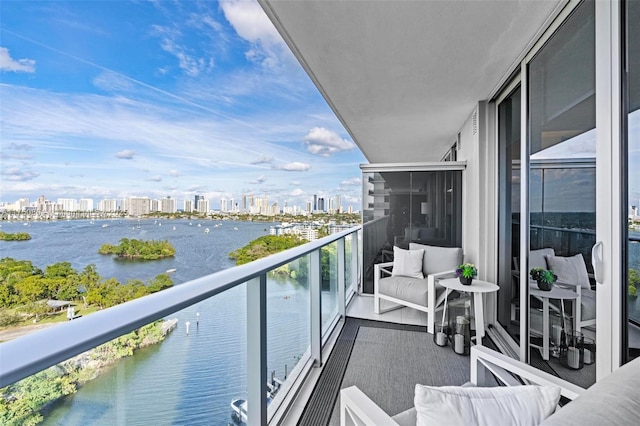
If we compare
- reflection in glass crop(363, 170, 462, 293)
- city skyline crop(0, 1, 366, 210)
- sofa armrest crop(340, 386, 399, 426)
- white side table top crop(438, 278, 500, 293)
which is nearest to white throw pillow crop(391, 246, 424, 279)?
reflection in glass crop(363, 170, 462, 293)

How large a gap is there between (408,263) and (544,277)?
6.72ft

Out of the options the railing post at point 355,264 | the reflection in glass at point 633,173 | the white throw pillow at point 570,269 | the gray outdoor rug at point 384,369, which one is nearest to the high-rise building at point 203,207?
the railing post at point 355,264

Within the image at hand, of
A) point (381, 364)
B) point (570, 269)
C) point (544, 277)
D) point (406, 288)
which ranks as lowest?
point (381, 364)

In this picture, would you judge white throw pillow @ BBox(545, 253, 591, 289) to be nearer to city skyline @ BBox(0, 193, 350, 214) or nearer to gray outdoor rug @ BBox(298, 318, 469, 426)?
gray outdoor rug @ BBox(298, 318, 469, 426)

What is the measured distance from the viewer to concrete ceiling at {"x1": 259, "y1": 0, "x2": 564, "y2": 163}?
191cm

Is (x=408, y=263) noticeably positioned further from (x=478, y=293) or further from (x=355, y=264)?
(x=478, y=293)

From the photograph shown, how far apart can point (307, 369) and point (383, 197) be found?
2890mm

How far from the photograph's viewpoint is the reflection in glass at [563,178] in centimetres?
159

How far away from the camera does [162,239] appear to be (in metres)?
6.25

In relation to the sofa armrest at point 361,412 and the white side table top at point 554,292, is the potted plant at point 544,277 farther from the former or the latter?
the sofa armrest at point 361,412

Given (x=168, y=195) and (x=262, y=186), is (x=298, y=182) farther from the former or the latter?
(x=168, y=195)

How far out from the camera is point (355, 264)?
4.70 m

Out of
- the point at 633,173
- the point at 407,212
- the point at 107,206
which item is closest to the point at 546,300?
the point at 633,173

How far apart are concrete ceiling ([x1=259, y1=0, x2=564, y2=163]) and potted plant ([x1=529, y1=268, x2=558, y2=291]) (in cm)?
157
